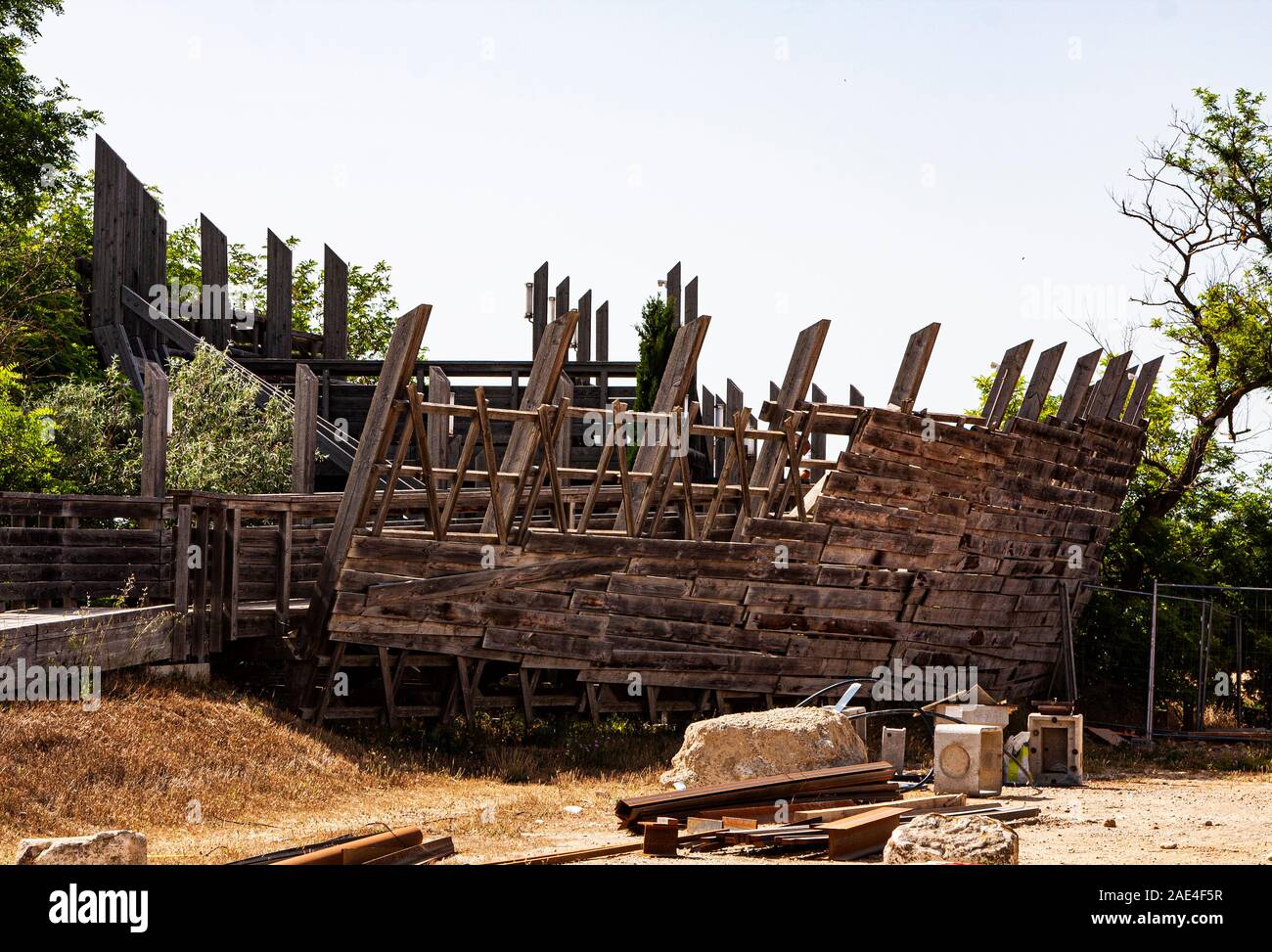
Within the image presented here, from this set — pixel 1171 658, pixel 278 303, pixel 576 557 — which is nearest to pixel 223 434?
pixel 576 557

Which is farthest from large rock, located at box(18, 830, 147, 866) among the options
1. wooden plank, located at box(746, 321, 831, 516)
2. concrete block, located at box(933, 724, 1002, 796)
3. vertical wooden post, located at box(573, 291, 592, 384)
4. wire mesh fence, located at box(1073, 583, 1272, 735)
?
vertical wooden post, located at box(573, 291, 592, 384)

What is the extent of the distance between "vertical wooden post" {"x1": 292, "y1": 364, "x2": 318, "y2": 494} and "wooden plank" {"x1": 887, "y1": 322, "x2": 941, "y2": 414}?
6654 millimetres

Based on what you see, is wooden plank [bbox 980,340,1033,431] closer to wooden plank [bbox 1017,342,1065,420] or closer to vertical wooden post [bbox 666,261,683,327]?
wooden plank [bbox 1017,342,1065,420]

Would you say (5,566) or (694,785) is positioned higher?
(5,566)

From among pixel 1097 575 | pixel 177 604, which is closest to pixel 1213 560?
pixel 1097 575

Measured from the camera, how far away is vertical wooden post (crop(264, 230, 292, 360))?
934 inches

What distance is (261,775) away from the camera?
10648mm

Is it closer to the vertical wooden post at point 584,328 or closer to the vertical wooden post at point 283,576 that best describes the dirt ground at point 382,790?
the vertical wooden post at point 283,576

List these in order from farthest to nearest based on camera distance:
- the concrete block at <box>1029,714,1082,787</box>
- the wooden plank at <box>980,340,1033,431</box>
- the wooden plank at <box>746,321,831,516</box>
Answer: the wooden plank at <box>980,340,1033,431</box> → the wooden plank at <box>746,321,831,516</box> → the concrete block at <box>1029,714,1082,787</box>

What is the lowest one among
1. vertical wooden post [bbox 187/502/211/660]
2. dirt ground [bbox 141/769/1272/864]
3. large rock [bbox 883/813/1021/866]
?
dirt ground [bbox 141/769/1272/864]

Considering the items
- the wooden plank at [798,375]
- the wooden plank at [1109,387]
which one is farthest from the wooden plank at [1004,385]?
the wooden plank at [798,375]

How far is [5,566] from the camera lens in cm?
1249
